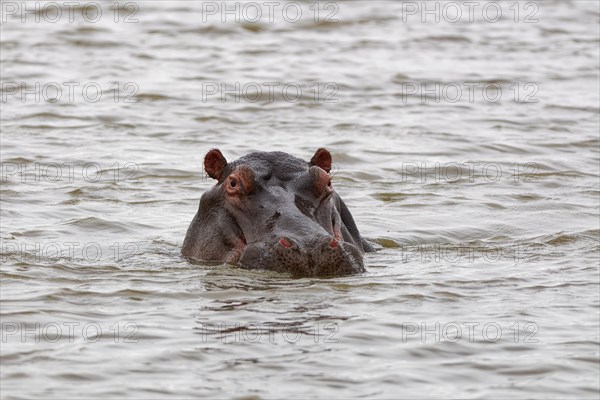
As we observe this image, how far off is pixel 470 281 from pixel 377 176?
205 inches

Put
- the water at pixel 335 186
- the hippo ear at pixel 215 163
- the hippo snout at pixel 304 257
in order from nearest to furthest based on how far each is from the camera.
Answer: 1. the water at pixel 335 186
2. the hippo snout at pixel 304 257
3. the hippo ear at pixel 215 163

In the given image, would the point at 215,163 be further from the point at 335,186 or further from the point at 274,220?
the point at 335,186

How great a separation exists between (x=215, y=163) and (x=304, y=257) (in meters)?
1.53

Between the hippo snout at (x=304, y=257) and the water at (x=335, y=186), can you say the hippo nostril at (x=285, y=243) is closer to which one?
the hippo snout at (x=304, y=257)

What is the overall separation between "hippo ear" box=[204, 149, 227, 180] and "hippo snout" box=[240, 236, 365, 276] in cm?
117

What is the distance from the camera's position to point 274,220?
9.79 m

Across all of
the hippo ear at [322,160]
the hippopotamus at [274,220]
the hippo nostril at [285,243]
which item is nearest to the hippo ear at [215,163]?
the hippopotamus at [274,220]

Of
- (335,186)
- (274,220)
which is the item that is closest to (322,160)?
(274,220)

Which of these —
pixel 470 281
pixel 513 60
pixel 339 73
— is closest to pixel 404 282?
pixel 470 281

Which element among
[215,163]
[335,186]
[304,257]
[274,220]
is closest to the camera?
[304,257]

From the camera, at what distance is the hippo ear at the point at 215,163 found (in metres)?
10.6

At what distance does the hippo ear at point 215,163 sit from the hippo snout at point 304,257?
1.17 meters

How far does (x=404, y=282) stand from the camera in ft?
33.0

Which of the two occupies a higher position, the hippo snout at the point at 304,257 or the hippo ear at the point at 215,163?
the hippo ear at the point at 215,163
